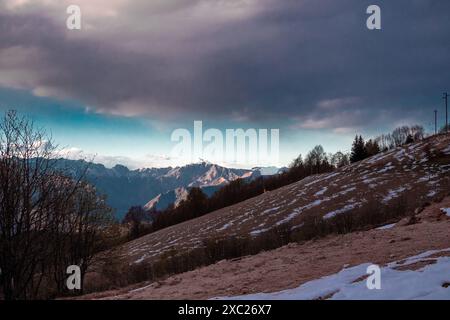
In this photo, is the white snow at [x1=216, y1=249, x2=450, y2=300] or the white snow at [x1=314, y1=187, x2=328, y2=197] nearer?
A: the white snow at [x1=216, y1=249, x2=450, y2=300]

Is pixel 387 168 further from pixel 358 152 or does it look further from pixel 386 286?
pixel 386 286

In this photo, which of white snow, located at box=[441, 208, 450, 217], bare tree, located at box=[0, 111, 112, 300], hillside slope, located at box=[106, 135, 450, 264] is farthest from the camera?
hillside slope, located at box=[106, 135, 450, 264]

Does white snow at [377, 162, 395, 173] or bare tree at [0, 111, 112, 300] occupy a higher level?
white snow at [377, 162, 395, 173]

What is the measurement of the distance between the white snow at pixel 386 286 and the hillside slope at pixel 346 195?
2828 centimetres

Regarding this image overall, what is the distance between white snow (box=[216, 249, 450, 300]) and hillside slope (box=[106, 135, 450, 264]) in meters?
28.3

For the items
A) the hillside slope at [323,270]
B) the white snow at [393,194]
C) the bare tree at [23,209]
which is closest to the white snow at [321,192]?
the white snow at [393,194]

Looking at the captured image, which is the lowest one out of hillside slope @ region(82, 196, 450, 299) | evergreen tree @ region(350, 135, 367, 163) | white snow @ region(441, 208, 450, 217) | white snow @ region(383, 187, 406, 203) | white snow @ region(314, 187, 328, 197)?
hillside slope @ region(82, 196, 450, 299)

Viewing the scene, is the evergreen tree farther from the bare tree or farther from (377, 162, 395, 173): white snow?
the bare tree

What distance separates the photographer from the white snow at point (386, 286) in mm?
8141

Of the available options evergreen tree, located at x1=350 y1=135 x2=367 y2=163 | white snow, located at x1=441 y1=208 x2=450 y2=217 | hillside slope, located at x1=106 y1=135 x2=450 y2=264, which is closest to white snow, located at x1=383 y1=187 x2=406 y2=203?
hillside slope, located at x1=106 y1=135 x2=450 y2=264

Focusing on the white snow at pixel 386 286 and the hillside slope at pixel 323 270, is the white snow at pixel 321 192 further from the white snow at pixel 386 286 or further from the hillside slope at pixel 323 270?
the white snow at pixel 386 286

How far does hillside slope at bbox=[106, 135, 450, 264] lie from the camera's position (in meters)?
47.9

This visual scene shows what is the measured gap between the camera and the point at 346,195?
2202 inches
